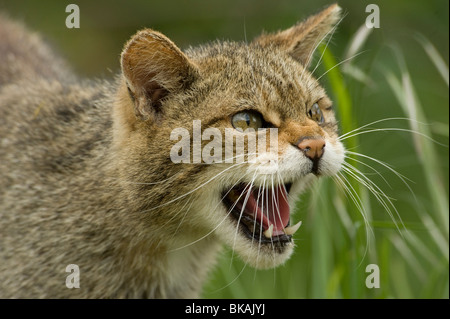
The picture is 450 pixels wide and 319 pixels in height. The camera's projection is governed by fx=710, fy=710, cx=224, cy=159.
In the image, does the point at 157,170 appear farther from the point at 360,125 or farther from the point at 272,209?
the point at 360,125

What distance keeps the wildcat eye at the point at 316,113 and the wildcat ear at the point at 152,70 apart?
2.18 feet

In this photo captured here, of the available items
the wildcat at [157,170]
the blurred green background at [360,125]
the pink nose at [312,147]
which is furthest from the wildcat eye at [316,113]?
the pink nose at [312,147]

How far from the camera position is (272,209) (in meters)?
3.60

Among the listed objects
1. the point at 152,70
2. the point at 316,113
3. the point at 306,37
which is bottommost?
the point at 316,113

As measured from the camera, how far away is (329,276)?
176 inches

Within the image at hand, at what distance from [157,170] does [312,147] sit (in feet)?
2.58

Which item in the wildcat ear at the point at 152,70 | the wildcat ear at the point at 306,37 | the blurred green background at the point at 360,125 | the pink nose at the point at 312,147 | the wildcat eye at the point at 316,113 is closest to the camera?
the pink nose at the point at 312,147

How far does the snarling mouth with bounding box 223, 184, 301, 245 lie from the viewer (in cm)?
355

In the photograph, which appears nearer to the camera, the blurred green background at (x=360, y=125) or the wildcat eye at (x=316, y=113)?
the wildcat eye at (x=316, y=113)

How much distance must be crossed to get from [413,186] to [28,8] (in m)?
4.93

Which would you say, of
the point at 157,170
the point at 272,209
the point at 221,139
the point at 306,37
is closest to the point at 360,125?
the point at 306,37

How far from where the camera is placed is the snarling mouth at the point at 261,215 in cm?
355

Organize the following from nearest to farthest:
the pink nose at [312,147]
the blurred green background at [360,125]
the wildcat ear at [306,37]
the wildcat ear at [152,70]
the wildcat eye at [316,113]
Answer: the pink nose at [312,147] < the wildcat ear at [152,70] < the wildcat eye at [316,113] < the wildcat ear at [306,37] < the blurred green background at [360,125]

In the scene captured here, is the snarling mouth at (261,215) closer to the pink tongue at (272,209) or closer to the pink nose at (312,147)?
the pink tongue at (272,209)
